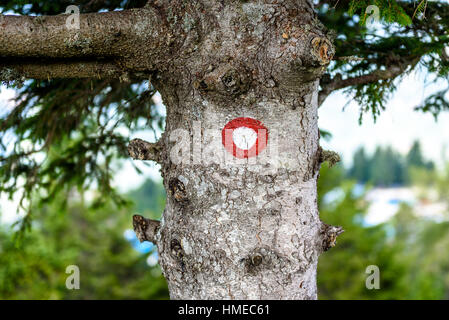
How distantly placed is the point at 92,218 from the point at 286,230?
13.4 metres

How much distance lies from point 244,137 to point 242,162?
0.42 ft

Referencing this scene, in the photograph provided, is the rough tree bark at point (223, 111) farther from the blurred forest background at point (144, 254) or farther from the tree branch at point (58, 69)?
the blurred forest background at point (144, 254)

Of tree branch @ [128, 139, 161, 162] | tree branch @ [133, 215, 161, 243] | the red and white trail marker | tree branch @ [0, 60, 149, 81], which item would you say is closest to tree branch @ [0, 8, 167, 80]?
tree branch @ [0, 60, 149, 81]

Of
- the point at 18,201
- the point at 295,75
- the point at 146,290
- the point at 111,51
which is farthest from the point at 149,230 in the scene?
the point at 146,290

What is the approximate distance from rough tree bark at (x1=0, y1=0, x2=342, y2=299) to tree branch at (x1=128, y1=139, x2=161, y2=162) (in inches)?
8.9

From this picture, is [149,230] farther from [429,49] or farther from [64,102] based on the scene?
[429,49]

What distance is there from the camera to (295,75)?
1738mm

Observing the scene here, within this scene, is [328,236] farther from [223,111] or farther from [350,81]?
[350,81]

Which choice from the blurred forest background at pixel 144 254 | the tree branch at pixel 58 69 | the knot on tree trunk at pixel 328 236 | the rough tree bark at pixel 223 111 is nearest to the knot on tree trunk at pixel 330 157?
the rough tree bark at pixel 223 111

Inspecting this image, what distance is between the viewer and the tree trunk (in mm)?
1808

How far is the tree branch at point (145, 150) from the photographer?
2121 mm

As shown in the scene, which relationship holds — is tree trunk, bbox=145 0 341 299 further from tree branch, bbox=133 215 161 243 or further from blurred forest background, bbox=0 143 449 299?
blurred forest background, bbox=0 143 449 299

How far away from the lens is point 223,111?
1838 millimetres

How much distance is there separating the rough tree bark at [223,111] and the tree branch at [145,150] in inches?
8.9
